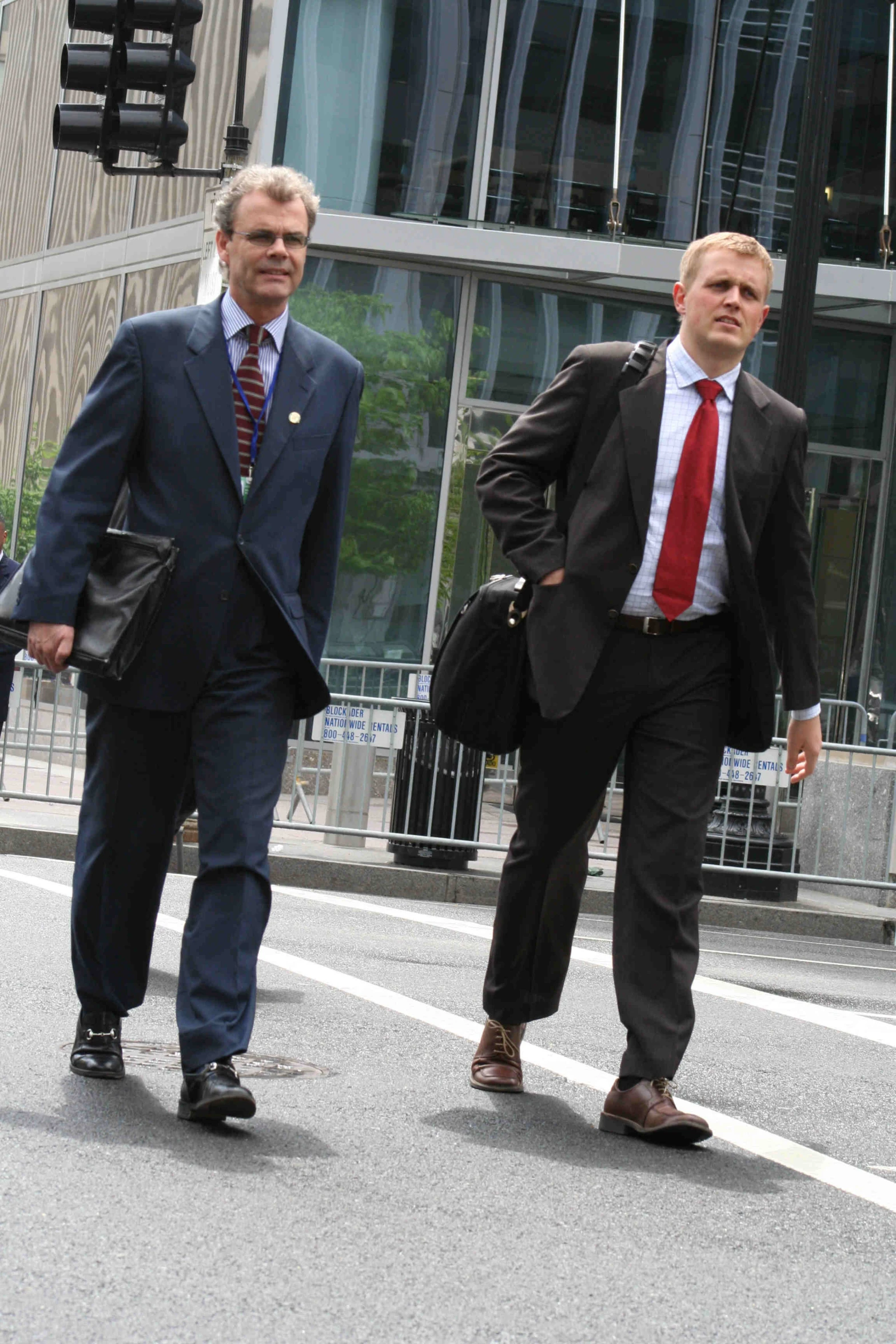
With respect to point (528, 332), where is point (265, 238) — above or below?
below

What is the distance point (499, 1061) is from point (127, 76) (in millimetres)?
7601

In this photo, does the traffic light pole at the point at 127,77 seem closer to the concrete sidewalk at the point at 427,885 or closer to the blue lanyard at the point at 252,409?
the concrete sidewalk at the point at 427,885

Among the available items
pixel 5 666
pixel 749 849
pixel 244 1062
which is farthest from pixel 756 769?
pixel 244 1062

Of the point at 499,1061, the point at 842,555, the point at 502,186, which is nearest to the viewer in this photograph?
the point at 499,1061

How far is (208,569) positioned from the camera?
15.9ft

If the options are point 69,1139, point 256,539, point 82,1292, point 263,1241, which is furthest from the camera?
point 256,539

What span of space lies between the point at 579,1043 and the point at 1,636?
2.32 metres

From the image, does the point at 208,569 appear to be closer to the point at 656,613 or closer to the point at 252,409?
the point at 252,409

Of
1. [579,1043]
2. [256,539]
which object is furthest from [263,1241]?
[579,1043]

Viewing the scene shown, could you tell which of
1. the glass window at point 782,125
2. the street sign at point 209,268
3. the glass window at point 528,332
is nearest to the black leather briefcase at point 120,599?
the street sign at point 209,268

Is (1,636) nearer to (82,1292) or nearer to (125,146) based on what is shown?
(82,1292)

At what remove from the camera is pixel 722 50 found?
62.7 feet

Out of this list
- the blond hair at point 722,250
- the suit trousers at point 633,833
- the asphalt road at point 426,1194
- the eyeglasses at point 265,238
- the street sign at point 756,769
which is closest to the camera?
the asphalt road at point 426,1194

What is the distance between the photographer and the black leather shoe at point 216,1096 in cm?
450
